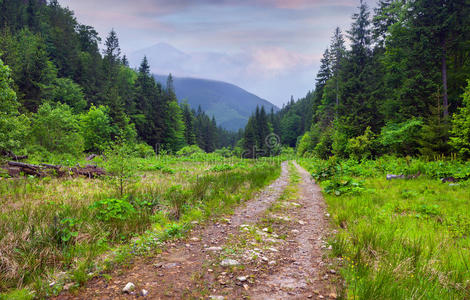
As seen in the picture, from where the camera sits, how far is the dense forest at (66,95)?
1912 centimetres

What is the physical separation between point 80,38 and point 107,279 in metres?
72.6

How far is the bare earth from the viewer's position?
103 inches

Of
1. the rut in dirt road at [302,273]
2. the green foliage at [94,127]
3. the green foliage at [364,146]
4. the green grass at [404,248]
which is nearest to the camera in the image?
the green grass at [404,248]

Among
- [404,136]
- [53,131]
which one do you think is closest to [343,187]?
[404,136]

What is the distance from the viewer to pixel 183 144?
194 ft

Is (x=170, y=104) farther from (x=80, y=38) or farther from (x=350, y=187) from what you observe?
(x=350, y=187)

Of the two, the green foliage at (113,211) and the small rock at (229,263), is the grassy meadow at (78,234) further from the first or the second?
the small rock at (229,263)

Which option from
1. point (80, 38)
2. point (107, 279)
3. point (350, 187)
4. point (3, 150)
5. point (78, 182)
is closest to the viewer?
point (107, 279)

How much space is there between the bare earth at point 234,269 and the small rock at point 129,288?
49 mm

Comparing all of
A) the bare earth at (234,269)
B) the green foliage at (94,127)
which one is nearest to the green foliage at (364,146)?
the bare earth at (234,269)

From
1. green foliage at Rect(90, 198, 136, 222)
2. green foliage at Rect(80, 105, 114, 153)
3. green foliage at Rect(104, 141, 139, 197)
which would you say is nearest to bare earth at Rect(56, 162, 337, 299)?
green foliage at Rect(90, 198, 136, 222)

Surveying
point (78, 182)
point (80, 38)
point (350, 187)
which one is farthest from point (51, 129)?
point (80, 38)

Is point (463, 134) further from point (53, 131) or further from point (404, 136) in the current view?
point (53, 131)

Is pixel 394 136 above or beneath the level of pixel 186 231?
above
